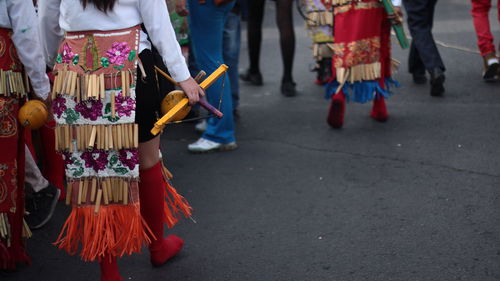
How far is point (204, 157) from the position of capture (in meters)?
5.16

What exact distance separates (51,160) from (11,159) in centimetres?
82

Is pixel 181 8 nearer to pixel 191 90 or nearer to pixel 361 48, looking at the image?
pixel 191 90

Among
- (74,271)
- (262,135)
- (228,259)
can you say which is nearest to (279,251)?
(228,259)

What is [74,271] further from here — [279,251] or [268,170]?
[268,170]

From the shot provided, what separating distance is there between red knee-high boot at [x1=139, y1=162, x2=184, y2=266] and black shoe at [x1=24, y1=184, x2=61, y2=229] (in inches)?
33.6

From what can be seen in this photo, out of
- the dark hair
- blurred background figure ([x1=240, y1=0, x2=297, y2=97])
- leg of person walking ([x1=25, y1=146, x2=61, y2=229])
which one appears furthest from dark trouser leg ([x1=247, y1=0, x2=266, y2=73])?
the dark hair

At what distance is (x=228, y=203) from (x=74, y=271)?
3.57 feet

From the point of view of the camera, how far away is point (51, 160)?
13.7 ft

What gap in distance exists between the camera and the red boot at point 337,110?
5432mm

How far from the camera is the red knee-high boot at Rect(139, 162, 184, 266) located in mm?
3197

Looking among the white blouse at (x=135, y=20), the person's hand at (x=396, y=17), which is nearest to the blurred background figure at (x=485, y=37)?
the person's hand at (x=396, y=17)

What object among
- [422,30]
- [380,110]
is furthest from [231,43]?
[422,30]

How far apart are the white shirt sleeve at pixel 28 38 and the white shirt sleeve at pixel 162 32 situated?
62cm

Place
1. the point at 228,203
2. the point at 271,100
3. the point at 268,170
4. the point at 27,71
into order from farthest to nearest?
the point at 271,100, the point at 268,170, the point at 228,203, the point at 27,71
